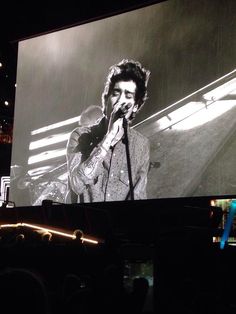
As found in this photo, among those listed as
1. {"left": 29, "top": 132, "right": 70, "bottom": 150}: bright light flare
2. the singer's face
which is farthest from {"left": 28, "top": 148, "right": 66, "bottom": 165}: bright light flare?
the singer's face

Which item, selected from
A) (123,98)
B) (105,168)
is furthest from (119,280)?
(123,98)

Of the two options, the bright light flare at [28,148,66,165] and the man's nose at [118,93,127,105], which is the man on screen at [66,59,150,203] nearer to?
the man's nose at [118,93,127,105]

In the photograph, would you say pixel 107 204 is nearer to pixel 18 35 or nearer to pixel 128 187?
pixel 128 187

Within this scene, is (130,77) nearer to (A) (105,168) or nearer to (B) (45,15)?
(A) (105,168)

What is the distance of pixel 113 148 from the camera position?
8281mm

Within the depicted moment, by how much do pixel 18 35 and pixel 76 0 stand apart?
169cm

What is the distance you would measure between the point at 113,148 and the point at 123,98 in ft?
3.18

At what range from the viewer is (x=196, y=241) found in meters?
2.50

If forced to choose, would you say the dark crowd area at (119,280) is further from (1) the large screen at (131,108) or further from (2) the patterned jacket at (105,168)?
(2) the patterned jacket at (105,168)

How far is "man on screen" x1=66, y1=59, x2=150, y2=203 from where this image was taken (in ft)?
26.2

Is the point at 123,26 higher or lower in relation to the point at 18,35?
lower

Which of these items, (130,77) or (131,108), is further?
(130,77)

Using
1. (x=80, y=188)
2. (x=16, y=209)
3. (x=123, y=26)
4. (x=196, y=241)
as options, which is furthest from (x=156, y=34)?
(x=196, y=241)

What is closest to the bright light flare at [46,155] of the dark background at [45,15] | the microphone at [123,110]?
the microphone at [123,110]
